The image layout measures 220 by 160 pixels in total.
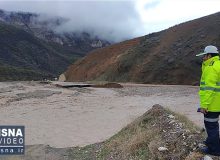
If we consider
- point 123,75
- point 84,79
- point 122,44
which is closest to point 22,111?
point 123,75

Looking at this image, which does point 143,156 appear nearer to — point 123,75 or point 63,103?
point 63,103

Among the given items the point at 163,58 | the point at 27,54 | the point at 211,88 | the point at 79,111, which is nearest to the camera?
the point at 211,88

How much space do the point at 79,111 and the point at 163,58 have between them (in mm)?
22937

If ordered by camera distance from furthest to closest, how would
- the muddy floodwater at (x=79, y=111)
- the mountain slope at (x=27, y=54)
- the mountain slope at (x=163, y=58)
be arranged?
the mountain slope at (x=27, y=54), the mountain slope at (x=163, y=58), the muddy floodwater at (x=79, y=111)

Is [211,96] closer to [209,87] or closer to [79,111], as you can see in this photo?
[209,87]

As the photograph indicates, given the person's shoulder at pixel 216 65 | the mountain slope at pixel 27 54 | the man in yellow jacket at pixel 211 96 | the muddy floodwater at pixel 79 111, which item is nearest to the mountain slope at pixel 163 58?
the muddy floodwater at pixel 79 111

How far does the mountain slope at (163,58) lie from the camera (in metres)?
39.2

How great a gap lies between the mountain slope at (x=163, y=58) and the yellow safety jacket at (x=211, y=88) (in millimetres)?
30055

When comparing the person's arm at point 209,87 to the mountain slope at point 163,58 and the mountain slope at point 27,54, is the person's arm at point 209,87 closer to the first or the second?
the mountain slope at point 163,58

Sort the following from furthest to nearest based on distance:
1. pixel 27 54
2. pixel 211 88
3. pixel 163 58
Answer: pixel 27 54 < pixel 163 58 < pixel 211 88

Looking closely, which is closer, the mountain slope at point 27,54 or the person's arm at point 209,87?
the person's arm at point 209,87

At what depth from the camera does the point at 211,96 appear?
279 inches

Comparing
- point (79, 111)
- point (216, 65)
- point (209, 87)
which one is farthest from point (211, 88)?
point (79, 111)

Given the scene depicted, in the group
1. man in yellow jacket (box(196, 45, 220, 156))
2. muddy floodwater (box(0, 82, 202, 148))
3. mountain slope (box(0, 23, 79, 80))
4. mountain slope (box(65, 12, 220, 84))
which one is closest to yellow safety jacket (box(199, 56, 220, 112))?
man in yellow jacket (box(196, 45, 220, 156))
